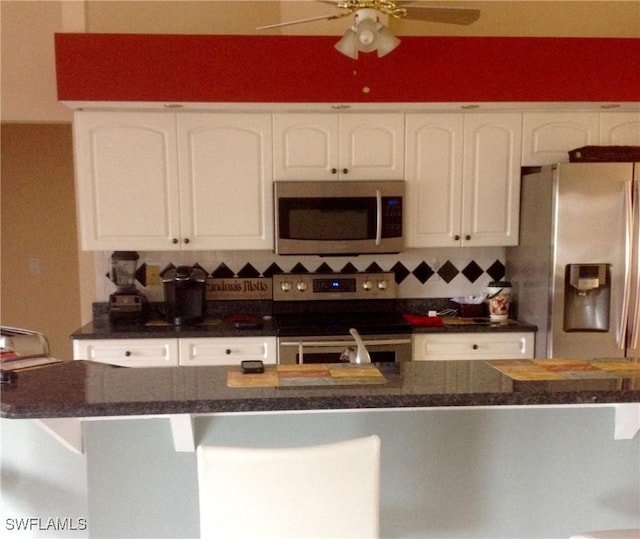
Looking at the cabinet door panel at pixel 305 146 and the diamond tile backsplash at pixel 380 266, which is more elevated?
the cabinet door panel at pixel 305 146

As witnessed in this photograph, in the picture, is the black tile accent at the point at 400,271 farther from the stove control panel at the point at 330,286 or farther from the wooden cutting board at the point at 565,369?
the wooden cutting board at the point at 565,369

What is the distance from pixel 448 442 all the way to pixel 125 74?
7.90ft

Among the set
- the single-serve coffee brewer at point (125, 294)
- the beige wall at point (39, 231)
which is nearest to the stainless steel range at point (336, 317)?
the single-serve coffee brewer at point (125, 294)

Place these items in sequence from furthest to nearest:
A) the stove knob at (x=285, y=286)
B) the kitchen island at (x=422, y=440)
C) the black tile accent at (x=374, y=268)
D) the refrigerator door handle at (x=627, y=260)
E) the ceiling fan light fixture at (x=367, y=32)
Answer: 1. the black tile accent at (x=374, y=268)
2. the stove knob at (x=285, y=286)
3. the refrigerator door handle at (x=627, y=260)
4. the ceiling fan light fixture at (x=367, y=32)
5. the kitchen island at (x=422, y=440)

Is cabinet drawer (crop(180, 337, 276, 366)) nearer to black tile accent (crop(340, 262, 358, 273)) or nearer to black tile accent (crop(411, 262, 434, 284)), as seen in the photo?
black tile accent (crop(340, 262, 358, 273))

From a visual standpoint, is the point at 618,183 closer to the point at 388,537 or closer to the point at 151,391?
the point at 388,537

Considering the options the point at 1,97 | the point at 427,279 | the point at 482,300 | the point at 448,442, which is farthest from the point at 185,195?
the point at 448,442

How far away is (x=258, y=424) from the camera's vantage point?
157cm

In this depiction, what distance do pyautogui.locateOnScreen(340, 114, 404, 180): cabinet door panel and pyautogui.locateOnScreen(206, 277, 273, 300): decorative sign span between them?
0.85 metres

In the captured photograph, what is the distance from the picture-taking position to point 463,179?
336 cm

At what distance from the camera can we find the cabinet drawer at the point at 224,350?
3115mm

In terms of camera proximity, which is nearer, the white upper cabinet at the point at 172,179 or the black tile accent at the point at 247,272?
the white upper cabinet at the point at 172,179

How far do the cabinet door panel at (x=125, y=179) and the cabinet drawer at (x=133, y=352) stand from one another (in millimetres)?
546

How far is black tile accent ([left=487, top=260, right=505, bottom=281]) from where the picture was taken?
12.2ft
